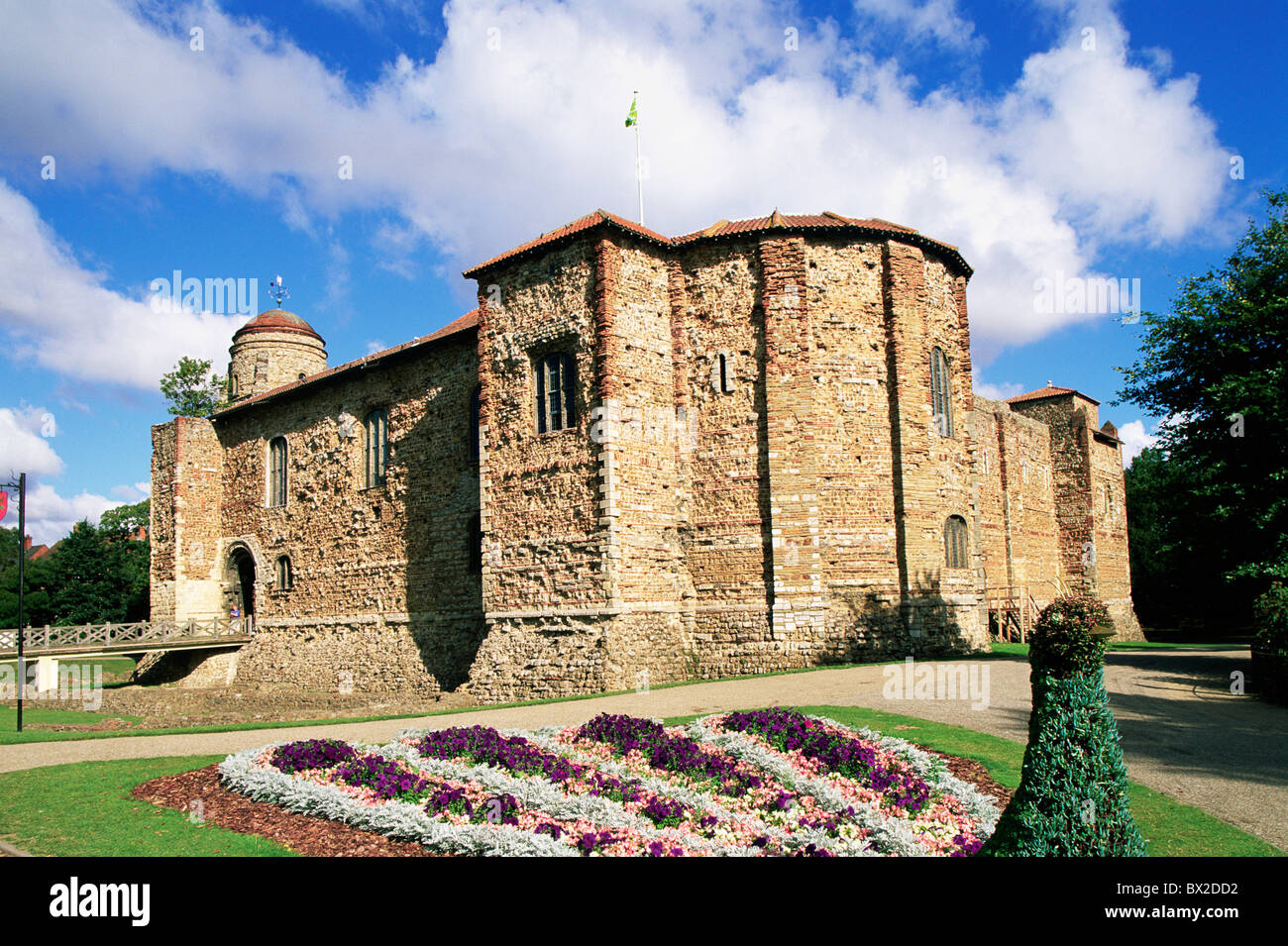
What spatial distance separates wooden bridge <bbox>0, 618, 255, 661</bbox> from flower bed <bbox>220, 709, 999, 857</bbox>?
2063 cm

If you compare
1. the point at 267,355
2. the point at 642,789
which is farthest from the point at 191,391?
the point at 642,789

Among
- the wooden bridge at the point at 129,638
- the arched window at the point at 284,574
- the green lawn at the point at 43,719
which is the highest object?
the arched window at the point at 284,574

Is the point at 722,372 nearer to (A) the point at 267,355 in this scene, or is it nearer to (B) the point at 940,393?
(B) the point at 940,393

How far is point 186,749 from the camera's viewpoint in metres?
11.4

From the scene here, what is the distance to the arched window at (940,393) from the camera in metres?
20.8

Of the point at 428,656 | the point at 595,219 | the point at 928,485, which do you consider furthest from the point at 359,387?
the point at 928,485

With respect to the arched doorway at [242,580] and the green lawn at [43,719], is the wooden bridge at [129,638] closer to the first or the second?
the arched doorway at [242,580]

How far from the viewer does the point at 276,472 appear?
103 ft

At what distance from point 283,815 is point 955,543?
56.4 ft

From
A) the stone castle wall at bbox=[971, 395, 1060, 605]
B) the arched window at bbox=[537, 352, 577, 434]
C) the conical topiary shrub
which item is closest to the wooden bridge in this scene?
the arched window at bbox=[537, 352, 577, 434]

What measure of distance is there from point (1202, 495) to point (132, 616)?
4744cm

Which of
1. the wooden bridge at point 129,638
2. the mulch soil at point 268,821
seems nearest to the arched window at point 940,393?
the mulch soil at point 268,821

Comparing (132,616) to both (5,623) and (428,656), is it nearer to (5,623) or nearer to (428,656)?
(5,623)

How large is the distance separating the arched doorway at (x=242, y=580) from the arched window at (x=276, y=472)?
331cm
